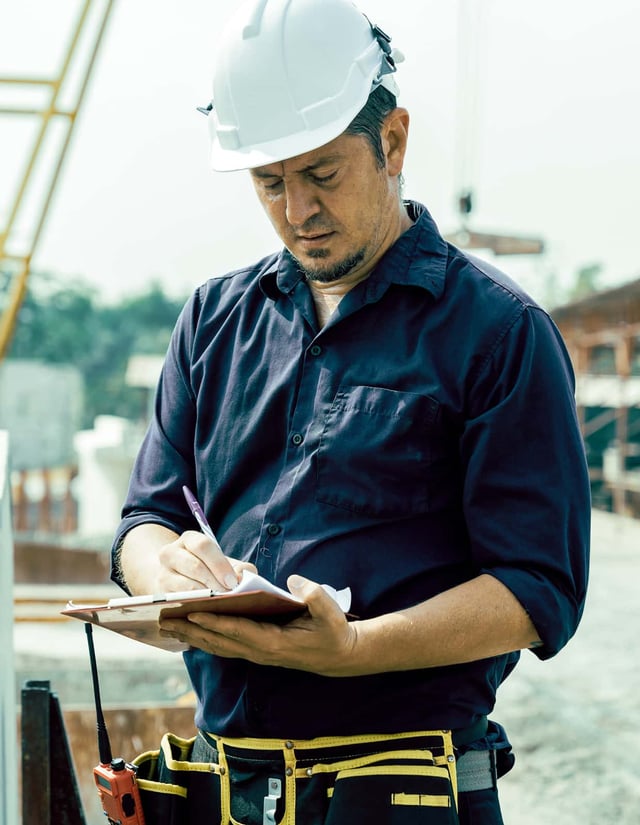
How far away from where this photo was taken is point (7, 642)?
2658 mm

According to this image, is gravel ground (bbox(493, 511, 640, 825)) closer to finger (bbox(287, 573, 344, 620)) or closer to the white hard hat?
finger (bbox(287, 573, 344, 620))

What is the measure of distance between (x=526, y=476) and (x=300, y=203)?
619 millimetres

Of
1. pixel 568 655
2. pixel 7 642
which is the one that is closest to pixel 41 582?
pixel 568 655

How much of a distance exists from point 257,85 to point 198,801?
1320 millimetres

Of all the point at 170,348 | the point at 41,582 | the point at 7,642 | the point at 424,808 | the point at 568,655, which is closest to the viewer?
the point at 424,808

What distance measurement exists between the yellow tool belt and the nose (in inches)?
35.6

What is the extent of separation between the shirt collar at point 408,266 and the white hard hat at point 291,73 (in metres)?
0.23

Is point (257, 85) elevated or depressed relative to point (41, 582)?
depressed

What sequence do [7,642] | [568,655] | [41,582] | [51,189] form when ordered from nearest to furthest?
[7,642] < [568,655] < [51,189] < [41,582]

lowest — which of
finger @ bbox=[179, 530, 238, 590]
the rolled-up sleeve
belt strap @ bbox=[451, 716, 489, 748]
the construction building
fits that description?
belt strap @ bbox=[451, 716, 489, 748]

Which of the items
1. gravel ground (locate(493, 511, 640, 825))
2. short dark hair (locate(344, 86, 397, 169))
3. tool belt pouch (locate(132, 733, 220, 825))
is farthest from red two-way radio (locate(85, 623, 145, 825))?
gravel ground (locate(493, 511, 640, 825))

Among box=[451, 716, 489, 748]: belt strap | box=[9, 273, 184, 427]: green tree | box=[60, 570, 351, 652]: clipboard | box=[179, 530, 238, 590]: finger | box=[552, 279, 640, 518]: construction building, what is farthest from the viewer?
box=[9, 273, 184, 427]: green tree

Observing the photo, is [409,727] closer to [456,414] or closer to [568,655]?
[456,414]

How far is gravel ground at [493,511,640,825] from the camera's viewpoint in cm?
411
